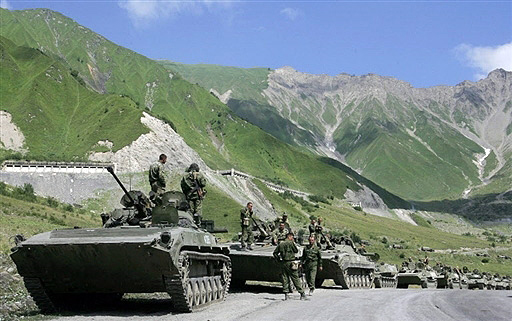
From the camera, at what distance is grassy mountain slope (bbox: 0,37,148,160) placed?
3622 inches

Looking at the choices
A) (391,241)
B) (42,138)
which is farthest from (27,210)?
(391,241)

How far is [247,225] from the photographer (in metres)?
23.3

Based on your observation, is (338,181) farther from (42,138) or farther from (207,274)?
(207,274)

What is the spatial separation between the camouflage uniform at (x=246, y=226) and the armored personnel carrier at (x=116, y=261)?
22.4ft

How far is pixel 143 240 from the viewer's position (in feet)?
44.6

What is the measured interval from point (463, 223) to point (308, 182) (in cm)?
4582

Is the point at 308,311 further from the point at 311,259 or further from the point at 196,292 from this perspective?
the point at 311,259

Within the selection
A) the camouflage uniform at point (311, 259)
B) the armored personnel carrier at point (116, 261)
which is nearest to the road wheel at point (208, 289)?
the armored personnel carrier at point (116, 261)

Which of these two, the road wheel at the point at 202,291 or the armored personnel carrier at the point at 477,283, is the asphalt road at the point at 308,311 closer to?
the road wheel at the point at 202,291

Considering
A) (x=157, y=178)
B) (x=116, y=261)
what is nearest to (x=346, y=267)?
Answer: (x=157, y=178)

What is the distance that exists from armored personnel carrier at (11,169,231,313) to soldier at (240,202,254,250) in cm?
683

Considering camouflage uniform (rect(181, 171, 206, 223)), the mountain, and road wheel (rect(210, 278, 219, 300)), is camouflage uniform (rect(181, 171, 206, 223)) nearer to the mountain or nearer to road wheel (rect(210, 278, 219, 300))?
road wheel (rect(210, 278, 219, 300))

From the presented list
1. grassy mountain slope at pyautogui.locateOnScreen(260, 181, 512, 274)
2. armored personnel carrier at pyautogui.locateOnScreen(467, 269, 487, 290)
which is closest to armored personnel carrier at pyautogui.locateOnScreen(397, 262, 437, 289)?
armored personnel carrier at pyautogui.locateOnScreen(467, 269, 487, 290)

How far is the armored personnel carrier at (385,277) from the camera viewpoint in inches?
1319
